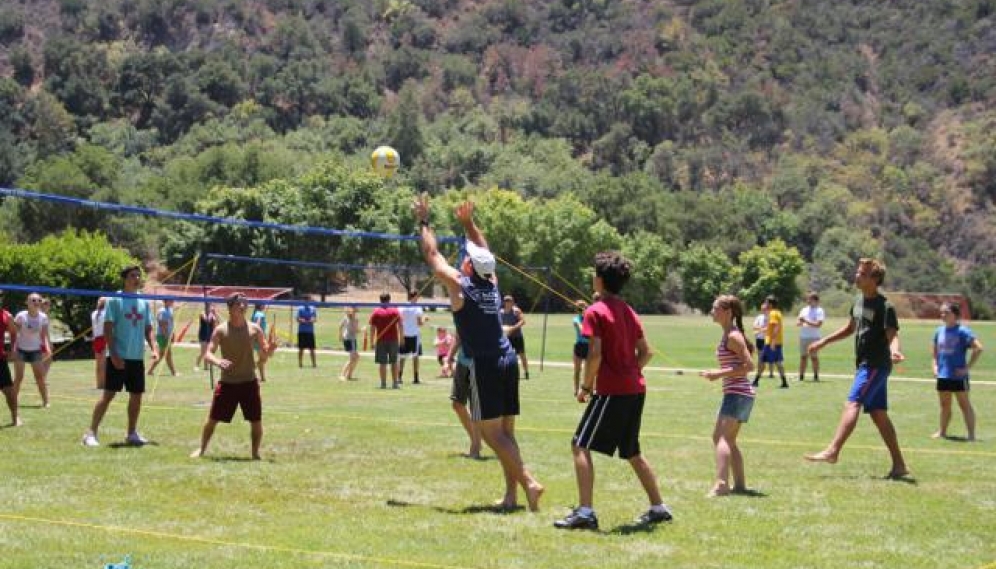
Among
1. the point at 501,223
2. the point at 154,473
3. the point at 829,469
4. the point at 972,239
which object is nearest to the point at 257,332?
the point at 154,473

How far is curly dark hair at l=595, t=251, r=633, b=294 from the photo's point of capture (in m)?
9.41

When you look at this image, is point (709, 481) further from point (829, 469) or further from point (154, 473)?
point (154, 473)

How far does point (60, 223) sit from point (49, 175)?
2540cm

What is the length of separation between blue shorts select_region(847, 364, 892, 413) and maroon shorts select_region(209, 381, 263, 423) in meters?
5.77

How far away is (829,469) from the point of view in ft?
42.0

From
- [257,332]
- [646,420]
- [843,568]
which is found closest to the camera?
[843,568]

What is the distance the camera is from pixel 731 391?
11203mm

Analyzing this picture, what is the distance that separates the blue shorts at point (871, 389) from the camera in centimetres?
1230

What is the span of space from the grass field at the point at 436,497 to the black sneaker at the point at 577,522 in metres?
0.10

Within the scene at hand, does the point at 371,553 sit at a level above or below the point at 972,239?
below

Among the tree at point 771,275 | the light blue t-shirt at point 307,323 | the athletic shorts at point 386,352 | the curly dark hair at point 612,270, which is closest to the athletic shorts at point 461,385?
the curly dark hair at point 612,270

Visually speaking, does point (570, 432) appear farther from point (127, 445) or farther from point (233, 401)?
point (127, 445)

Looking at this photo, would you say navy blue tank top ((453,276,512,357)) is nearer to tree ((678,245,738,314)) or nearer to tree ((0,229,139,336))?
tree ((0,229,139,336))

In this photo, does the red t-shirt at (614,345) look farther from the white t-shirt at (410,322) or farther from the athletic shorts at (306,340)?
the athletic shorts at (306,340)
